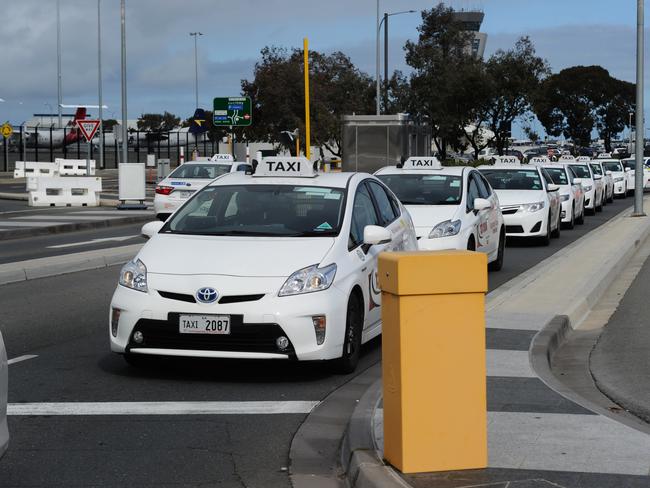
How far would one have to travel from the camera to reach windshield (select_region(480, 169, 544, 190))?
22578mm

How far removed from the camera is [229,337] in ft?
26.9

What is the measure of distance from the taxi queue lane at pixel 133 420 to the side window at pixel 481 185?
21.8 feet

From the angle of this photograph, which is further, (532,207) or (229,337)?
(532,207)

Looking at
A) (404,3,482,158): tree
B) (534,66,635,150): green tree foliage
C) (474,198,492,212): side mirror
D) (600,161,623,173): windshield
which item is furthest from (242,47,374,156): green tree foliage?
(534,66,635,150): green tree foliage

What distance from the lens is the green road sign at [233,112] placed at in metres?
45.7

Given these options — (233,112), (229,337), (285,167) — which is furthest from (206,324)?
(233,112)

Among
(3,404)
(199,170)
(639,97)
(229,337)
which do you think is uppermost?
(639,97)

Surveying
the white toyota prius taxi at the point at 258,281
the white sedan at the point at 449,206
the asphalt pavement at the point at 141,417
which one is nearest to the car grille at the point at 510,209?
the white sedan at the point at 449,206

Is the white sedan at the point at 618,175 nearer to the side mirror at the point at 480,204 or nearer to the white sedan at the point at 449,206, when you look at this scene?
the white sedan at the point at 449,206

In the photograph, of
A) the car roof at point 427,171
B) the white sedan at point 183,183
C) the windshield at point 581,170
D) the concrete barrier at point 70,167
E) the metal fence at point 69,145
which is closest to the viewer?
the car roof at point 427,171

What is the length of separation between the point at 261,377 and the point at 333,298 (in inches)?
34.2

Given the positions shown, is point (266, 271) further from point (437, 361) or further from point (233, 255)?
point (437, 361)

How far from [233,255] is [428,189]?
7.78 metres

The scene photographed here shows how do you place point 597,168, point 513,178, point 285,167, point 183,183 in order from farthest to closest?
point 597,168
point 183,183
point 513,178
point 285,167
